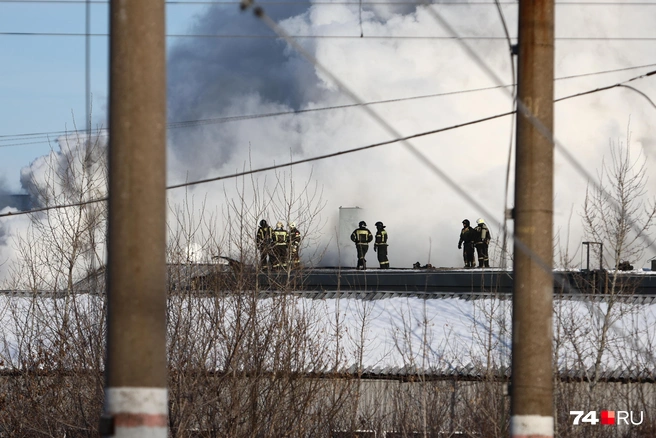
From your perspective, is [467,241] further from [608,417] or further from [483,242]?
[608,417]

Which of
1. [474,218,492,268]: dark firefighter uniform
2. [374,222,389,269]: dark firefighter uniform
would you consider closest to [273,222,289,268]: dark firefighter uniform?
[374,222,389,269]: dark firefighter uniform

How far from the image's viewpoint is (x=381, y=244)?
3120 centimetres

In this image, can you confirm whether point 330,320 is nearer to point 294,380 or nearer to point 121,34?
point 294,380

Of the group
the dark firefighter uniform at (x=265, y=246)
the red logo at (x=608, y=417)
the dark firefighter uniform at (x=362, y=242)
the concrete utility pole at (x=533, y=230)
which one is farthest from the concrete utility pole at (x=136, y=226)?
the dark firefighter uniform at (x=362, y=242)

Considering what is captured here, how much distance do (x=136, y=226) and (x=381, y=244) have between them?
2645cm

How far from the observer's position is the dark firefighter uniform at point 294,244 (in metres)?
21.6

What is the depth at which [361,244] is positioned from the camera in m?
30.0

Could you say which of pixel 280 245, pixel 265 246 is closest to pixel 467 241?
pixel 280 245

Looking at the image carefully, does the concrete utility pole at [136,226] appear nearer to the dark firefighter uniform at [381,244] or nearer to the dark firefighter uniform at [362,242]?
the dark firefighter uniform at [362,242]

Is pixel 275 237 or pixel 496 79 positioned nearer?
pixel 496 79

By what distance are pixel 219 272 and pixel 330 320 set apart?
3400mm

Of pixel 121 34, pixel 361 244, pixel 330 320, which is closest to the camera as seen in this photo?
pixel 121 34

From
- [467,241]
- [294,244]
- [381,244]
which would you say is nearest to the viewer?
[294,244]

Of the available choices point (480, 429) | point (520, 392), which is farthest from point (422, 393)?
point (520, 392)
